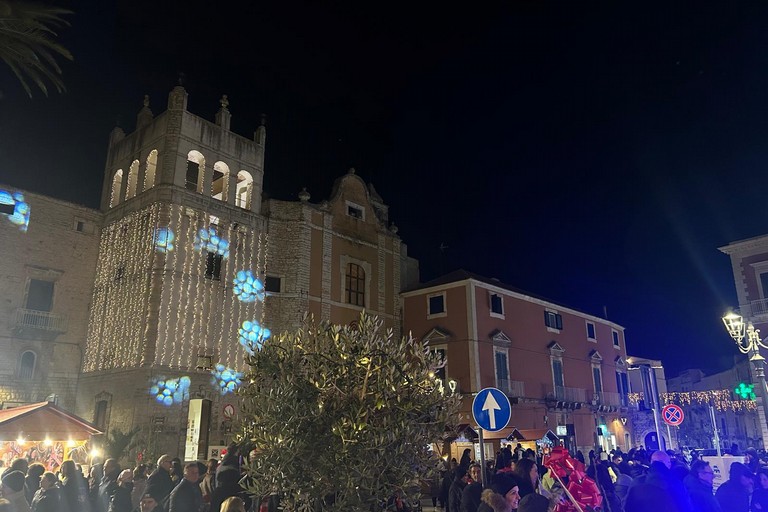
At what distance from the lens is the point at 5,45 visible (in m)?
7.80

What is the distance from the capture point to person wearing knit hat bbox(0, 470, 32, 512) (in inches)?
254

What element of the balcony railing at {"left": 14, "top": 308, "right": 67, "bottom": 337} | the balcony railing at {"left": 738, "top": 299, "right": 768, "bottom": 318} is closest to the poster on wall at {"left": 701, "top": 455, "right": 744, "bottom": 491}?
the balcony railing at {"left": 738, "top": 299, "right": 768, "bottom": 318}

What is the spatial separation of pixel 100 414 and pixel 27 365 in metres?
3.27

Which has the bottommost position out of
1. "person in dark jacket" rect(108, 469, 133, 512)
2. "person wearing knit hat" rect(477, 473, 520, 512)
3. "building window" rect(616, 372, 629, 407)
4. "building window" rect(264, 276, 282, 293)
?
"person in dark jacket" rect(108, 469, 133, 512)

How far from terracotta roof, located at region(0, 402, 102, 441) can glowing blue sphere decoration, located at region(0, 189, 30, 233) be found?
11.5 m

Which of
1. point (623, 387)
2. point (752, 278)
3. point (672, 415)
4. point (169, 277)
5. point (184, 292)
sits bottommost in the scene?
point (672, 415)

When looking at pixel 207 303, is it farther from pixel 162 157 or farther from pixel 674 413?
pixel 674 413

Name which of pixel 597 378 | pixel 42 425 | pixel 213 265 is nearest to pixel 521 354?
pixel 597 378

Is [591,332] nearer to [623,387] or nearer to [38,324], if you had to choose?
[623,387]

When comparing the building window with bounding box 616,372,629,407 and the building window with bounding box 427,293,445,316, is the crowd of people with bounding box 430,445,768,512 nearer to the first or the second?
the building window with bounding box 427,293,445,316

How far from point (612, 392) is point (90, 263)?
31.5 metres

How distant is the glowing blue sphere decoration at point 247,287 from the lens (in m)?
24.3

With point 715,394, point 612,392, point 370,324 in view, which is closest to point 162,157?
point 370,324

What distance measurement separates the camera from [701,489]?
664 centimetres
